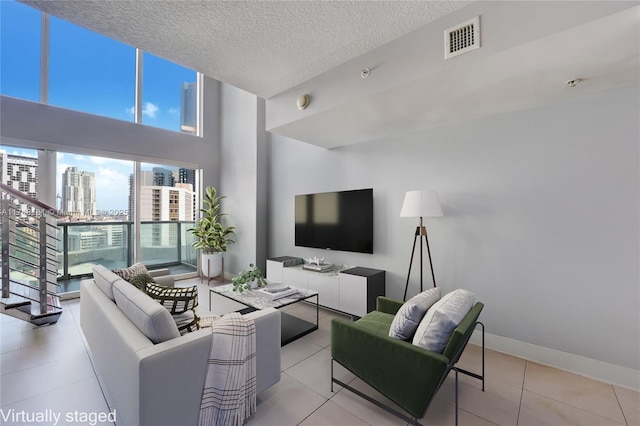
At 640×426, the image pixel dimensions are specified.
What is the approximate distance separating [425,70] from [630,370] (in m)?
2.78

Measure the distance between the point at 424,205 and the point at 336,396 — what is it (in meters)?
1.83

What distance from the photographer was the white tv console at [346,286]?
3.16 meters

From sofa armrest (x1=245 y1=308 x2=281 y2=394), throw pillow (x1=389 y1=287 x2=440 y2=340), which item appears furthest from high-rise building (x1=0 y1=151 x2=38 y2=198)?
throw pillow (x1=389 y1=287 x2=440 y2=340)

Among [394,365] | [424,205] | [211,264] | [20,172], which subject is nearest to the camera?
[394,365]

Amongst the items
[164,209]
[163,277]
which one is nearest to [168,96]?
[164,209]

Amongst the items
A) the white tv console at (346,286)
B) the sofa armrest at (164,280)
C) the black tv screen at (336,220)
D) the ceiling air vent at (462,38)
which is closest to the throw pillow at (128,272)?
the sofa armrest at (164,280)

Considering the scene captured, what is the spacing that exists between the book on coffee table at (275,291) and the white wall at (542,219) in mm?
1325

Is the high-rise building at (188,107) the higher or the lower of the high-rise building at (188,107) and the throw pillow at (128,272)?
the higher

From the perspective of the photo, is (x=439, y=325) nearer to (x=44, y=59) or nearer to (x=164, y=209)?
(x=164, y=209)

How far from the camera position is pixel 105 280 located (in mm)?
2145

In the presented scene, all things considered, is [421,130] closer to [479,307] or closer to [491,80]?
[491,80]

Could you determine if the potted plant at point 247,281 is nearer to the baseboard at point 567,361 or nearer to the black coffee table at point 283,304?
the black coffee table at point 283,304

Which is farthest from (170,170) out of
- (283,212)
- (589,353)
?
(589,353)

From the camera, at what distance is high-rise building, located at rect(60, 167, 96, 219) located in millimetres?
4086
